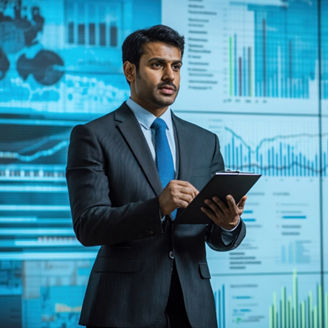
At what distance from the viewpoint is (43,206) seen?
9.31 ft

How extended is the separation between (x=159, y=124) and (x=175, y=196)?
385 mm

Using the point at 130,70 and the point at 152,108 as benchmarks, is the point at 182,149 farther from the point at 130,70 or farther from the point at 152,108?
the point at 130,70

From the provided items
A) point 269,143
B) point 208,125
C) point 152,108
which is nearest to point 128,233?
point 152,108

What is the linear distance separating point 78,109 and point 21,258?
85cm

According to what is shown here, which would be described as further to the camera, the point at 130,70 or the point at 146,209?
the point at 130,70

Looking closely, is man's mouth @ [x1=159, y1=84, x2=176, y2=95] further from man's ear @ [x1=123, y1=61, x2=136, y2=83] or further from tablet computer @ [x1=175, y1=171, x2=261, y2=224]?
tablet computer @ [x1=175, y1=171, x2=261, y2=224]

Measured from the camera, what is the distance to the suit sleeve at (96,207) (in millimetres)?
1454

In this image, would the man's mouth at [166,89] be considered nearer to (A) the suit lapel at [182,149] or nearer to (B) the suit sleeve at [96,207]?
(A) the suit lapel at [182,149]

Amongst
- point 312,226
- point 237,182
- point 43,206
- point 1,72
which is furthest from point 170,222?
point 312,226

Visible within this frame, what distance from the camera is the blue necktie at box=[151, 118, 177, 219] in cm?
164

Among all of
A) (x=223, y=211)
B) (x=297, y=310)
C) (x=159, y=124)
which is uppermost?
(x=159, y=124)

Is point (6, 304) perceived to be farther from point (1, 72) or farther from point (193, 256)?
point (193, 256)

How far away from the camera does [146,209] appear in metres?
1.45

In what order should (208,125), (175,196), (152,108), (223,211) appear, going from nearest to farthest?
(175,196)
(223,211)
(152,108)
(208,125)
